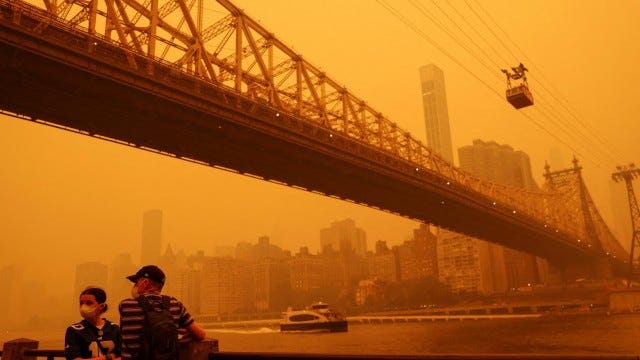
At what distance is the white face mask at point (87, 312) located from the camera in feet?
13.2

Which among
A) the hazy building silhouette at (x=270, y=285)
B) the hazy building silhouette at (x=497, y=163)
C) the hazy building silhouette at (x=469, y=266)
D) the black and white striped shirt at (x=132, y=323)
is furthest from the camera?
the hazy building silhouette at (x=497, y=163)

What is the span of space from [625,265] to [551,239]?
148 ft

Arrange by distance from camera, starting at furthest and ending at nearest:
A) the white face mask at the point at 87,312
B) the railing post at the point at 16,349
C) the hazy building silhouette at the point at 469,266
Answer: the hazy building silhouette at the point at 469,266 → the railing post at the point at 16,349 → the white face mask at the point at 87,312

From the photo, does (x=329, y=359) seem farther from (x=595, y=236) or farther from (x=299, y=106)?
(x=595, y=236)

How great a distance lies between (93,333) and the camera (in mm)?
4031

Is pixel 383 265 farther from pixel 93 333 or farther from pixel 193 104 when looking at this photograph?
pixel 93 333

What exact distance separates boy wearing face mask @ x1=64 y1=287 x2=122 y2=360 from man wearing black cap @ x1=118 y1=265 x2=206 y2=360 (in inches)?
12.0

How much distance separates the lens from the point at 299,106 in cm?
3506

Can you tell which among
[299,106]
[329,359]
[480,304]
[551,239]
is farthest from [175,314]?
[480,304]

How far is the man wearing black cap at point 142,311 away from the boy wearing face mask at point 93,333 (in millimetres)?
304

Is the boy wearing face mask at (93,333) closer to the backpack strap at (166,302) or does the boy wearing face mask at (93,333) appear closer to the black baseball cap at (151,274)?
the black baseball cap at (151,274)

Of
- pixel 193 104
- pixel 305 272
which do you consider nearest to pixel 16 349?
pixel 193 104

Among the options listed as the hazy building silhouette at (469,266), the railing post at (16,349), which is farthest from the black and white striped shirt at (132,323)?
the hazy building silhouette at (469,266)

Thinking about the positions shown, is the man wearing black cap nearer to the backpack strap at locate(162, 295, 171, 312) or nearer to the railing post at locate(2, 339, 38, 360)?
the backpack strap at locate(162, 295, 171, 312)
